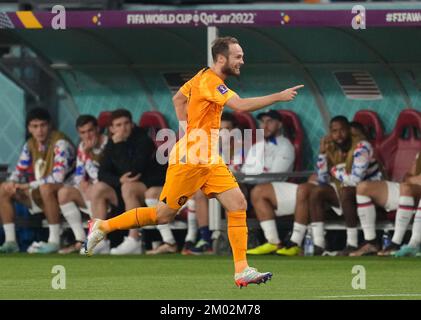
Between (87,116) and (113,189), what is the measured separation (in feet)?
3.27

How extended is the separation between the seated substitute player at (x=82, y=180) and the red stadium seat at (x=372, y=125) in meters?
2.93

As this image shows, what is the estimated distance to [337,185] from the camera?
53.9 feet

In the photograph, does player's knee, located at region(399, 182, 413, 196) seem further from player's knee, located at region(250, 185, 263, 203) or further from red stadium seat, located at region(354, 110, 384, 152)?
player's knee, located at region(250, 185, 263, 203)

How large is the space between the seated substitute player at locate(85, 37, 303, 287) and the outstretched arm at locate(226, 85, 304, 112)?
2 cm

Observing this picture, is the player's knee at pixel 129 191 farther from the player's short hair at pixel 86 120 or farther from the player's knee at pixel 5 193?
the player's knee at pixel 5 193

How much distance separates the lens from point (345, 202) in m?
16.2

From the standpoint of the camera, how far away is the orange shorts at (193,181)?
1145 cm

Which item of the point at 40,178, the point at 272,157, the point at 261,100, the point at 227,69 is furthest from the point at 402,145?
the point at 261,100

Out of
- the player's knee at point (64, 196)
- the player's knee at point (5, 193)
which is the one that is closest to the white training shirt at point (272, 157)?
the player's knee at point (64, 196)

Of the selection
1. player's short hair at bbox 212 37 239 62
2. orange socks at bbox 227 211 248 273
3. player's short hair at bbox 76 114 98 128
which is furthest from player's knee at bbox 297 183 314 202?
player's short hair at bbox 212 37 239 62

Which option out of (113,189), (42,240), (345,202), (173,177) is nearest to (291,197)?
(345,202)

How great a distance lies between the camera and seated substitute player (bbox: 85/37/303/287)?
444 inches

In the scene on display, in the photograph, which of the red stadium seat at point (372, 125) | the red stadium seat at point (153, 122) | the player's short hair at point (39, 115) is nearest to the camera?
the red stadium seat at point (372, 125)

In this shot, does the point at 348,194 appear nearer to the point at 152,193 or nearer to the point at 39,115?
the point at 152,193
